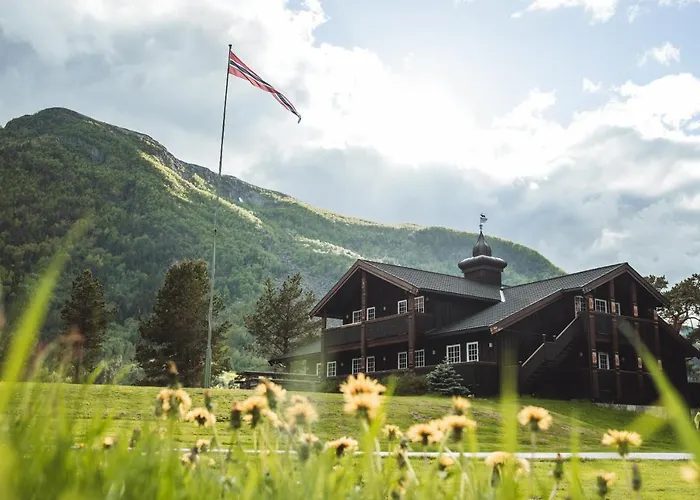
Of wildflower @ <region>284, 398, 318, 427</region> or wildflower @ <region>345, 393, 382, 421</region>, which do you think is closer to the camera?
wildflower @ <region>345, 393, 382, 421</region>

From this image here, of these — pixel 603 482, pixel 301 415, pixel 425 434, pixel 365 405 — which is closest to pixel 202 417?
pixel 301 415

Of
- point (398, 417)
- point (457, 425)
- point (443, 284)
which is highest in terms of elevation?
point (443, 284)

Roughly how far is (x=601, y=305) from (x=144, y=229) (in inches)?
3739

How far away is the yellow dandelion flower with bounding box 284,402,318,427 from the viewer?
224 centimetres

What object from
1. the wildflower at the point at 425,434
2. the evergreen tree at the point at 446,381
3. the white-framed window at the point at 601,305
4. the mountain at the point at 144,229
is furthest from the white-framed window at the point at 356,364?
the mountain at the point at 144,229

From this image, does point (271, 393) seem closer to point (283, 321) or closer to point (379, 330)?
point (379, 330)

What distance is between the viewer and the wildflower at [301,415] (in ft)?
7.34

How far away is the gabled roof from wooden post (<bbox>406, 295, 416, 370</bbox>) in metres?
0.95

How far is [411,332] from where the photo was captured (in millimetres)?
33969

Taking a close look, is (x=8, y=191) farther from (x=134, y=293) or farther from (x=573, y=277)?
(x=573, y=277)

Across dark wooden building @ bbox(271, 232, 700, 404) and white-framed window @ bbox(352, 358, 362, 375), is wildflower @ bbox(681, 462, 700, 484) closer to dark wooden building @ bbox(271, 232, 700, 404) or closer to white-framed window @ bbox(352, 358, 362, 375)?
dark wooden building @ bbox(271, 232, 700, 404)

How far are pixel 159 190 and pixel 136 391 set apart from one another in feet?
383

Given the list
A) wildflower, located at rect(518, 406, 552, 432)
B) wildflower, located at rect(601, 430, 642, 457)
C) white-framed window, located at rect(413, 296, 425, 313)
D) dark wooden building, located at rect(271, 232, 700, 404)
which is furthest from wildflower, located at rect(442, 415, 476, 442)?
white-framed window, located at rect(413, 296, 425, 313)

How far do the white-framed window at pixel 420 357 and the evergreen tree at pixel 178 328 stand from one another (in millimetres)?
16086
